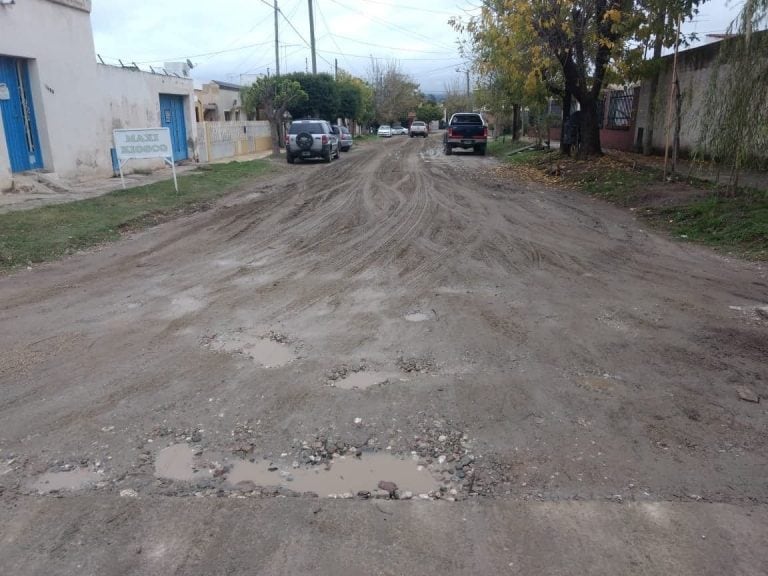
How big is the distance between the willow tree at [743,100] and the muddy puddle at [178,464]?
9735 mm

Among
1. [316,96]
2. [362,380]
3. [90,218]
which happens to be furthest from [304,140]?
[362,380]

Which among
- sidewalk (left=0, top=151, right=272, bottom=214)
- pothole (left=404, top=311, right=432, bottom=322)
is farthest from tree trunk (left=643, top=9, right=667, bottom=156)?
pothole (left=404, top=311, right=432, bottom=322)

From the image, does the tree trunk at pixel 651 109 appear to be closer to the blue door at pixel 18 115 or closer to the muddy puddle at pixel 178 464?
the blue door at pixel 18 115

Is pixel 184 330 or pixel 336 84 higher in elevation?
pixel 336 84

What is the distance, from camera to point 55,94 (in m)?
15.0

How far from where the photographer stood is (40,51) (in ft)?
47.2

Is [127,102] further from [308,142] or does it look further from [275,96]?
[275,96]

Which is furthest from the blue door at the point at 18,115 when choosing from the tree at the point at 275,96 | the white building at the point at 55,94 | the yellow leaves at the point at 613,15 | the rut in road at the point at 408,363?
the tree at the point at 275,96

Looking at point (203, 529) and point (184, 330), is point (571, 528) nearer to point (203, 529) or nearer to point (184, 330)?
point (203, 529)

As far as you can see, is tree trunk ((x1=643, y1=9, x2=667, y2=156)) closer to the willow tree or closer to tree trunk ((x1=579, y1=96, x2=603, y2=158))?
tree trunk ((x1=579, y1=96, x2=603, y2=158))

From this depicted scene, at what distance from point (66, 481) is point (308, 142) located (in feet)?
74.8

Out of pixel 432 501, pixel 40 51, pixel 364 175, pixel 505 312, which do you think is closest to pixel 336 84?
pixel 364 175

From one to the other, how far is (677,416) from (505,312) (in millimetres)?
2247

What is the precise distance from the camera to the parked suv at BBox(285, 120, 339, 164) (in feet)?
82.0
